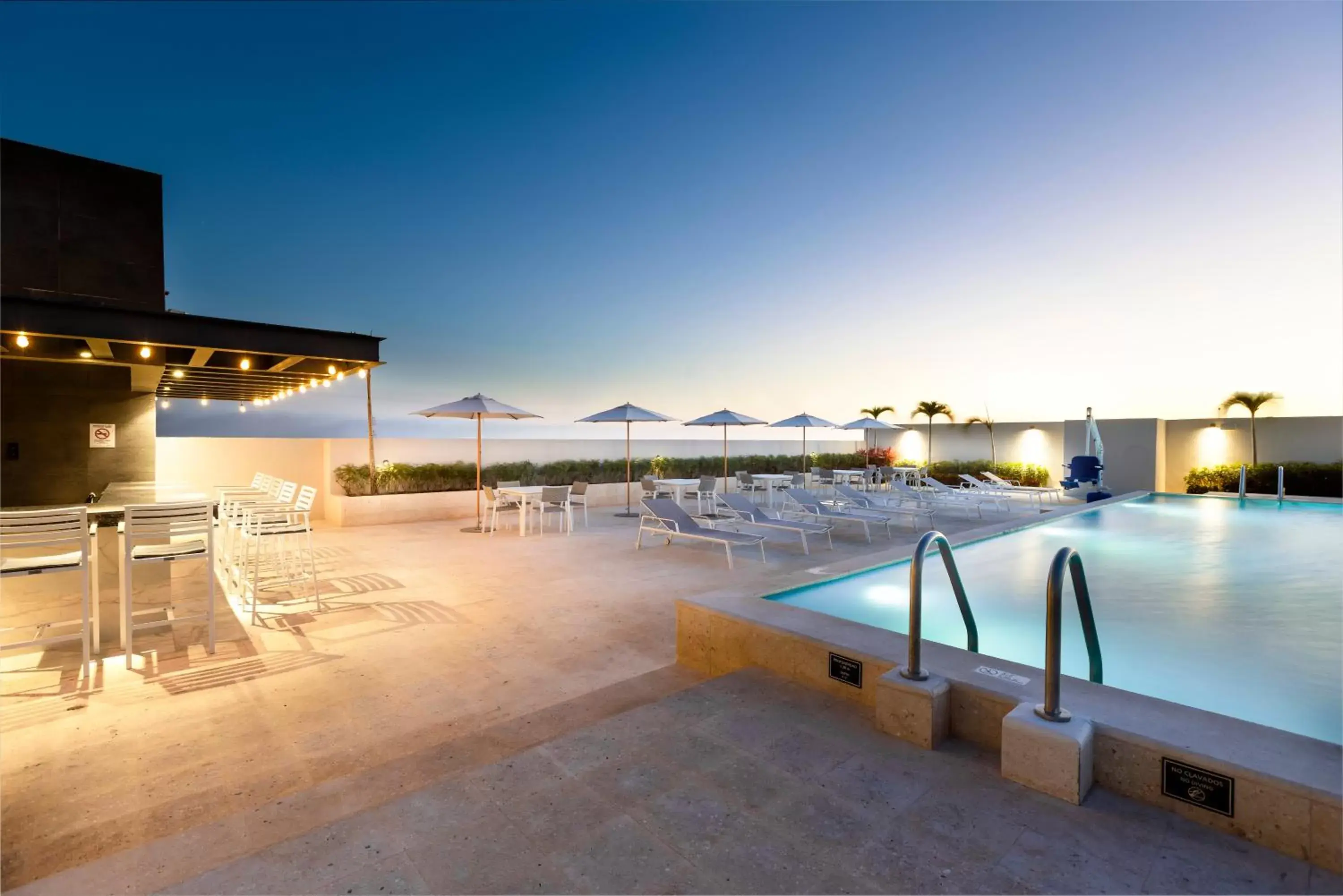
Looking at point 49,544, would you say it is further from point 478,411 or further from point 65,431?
point 478,411

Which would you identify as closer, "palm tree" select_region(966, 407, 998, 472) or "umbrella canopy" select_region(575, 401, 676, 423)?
"umbrella canopy" select_region(575, 401, 676, 423)

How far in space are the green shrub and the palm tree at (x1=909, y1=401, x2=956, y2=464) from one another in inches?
246

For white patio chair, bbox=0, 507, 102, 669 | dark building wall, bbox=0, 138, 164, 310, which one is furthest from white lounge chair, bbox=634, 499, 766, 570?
dark building wall, bbox=0, 138, 164, 310

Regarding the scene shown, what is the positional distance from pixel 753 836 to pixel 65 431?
8793mm

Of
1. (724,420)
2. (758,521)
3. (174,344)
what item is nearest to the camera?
(174,344)

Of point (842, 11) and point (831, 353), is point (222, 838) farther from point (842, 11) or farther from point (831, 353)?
Answer: point (831, 353)

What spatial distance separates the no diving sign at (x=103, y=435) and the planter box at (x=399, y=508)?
343 centimetres

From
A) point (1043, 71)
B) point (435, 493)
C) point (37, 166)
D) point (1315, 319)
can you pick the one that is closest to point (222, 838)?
point (37, 166)

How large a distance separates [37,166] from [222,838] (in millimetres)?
8611

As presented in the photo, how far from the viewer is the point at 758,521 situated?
857 cm

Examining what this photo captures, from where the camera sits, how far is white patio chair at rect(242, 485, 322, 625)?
5.00m

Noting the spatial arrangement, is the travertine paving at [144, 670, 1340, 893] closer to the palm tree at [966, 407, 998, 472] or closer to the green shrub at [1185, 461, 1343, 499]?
the green shrub at [1185, 461, 1343, 499]

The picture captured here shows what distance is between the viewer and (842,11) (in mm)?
8164

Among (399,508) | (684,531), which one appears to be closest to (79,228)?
(399,508)
